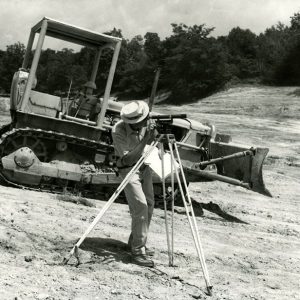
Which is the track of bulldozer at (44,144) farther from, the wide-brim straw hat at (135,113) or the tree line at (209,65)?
the tree line at (209,65)

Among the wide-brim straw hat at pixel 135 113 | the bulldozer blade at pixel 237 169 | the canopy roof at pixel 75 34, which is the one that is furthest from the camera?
the bulldozer blade at pixel 237 169

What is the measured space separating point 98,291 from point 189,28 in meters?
50.8

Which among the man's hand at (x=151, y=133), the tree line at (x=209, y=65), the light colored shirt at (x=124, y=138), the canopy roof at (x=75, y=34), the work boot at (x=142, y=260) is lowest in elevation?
the work boot at (x=142, y=260)

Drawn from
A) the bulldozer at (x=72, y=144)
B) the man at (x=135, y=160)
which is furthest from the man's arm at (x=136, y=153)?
the bulldozer at (x=72, y=144)

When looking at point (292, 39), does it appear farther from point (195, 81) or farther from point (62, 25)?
point (62, 25)

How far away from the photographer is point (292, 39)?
48.7 meters

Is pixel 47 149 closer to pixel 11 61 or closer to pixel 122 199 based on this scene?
pixel 122 199

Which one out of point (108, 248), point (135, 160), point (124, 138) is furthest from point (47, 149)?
point (135, 160)

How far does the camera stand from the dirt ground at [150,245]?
17.1 ft

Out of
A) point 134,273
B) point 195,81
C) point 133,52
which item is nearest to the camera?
point 134,273

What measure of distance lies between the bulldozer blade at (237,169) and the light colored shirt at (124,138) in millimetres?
3903

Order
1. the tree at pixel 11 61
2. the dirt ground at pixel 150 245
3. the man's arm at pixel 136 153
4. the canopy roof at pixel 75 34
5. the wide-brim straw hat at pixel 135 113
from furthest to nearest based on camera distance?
1. the tree at pixel 11 61
2. the canopy roof at pixel 75 34
3. the wide-brim straw hat at pixel 135 113
4. the man's arm at pixel 136 153
5. the dirt ground at pixel 150 245

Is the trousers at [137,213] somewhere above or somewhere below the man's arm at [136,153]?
below

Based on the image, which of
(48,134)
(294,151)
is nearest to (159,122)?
(48,134)
